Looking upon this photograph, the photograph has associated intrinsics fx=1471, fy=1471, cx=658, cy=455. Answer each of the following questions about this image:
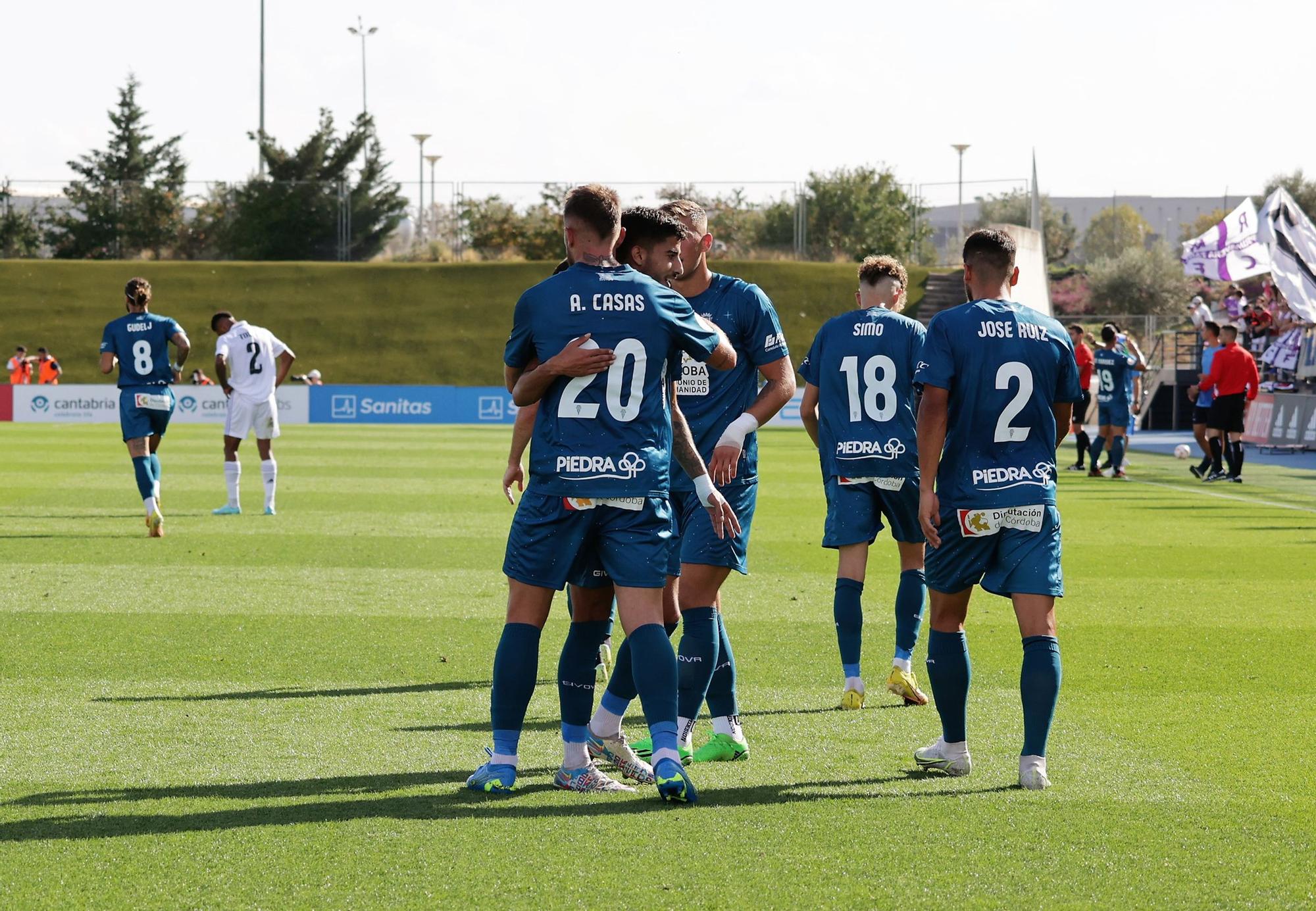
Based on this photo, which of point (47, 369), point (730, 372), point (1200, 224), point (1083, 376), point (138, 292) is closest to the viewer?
point (730, 372)

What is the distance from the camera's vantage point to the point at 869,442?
6.56m

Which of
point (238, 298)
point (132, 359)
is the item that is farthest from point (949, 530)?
point (238, 298)

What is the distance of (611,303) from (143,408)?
9096 millimetres

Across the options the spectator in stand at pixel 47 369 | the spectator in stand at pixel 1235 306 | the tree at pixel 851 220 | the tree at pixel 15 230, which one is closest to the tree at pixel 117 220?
the tree at pixel 15 230

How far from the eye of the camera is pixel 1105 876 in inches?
154

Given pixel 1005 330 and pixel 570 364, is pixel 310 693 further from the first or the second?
pixel 1005 330

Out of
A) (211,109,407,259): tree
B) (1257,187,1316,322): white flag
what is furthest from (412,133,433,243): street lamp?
(1257,187,1316,322): white flag

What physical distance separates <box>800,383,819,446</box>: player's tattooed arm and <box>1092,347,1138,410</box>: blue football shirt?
45.7 ft

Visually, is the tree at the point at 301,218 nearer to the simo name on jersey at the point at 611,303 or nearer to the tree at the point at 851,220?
the tree at the point at 851,220

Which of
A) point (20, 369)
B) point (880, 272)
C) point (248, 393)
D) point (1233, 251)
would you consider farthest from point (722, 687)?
Result: point (20, 369)

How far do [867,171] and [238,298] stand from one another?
73.6 ft

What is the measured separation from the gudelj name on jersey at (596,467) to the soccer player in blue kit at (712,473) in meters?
0.58

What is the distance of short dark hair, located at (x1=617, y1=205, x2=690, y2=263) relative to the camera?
4996mm

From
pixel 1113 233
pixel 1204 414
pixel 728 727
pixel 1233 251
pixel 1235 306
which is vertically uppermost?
pixel 1113 233
